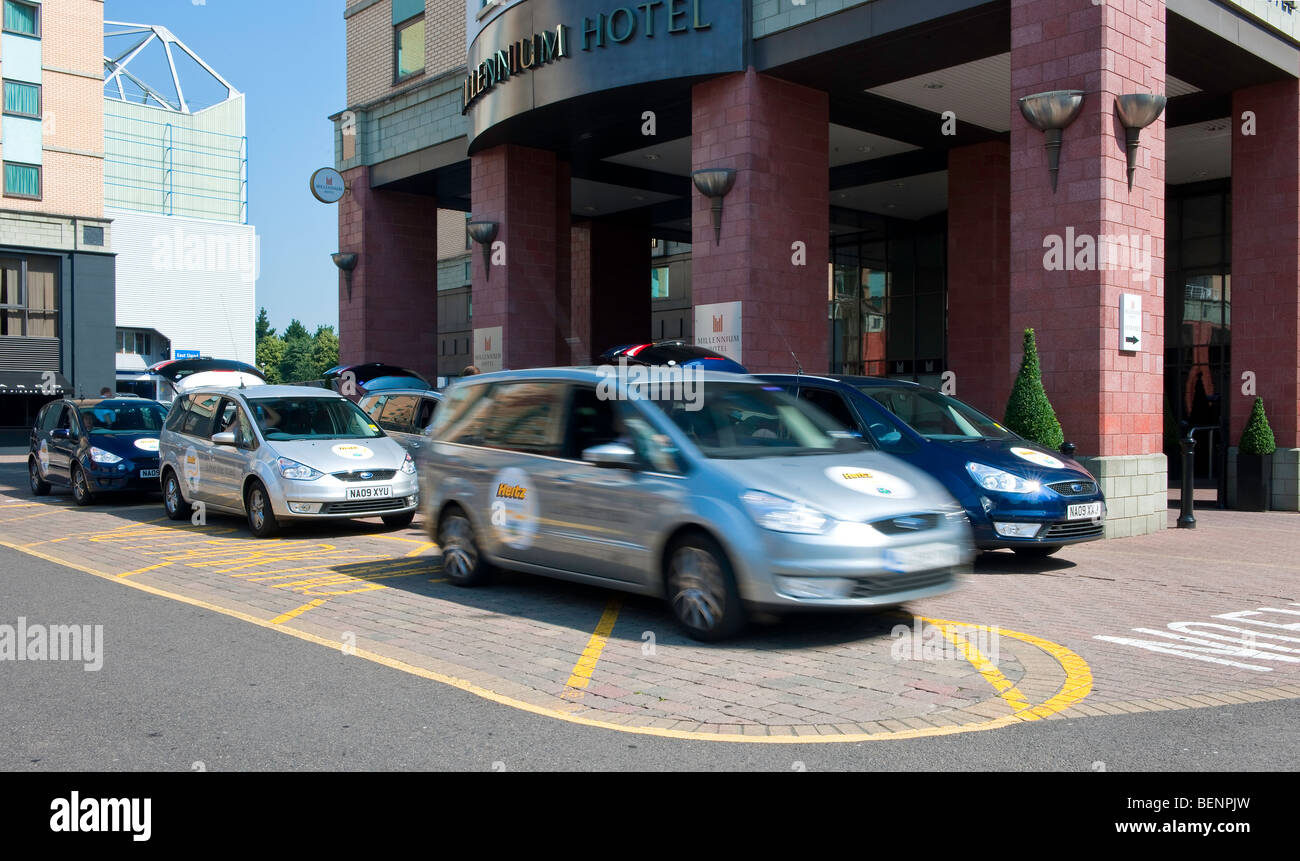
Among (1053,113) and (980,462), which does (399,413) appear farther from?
(1053,113)

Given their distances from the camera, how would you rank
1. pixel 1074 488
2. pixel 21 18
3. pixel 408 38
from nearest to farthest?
1. pixel 1074 488
2. pixel 408 38
3. pixel 21 18

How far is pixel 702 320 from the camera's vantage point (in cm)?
1841

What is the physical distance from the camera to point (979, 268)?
22500mm

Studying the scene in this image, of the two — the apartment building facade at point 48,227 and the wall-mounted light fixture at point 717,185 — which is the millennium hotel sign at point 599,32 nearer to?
the wall-mounted light fixture at point 717,185

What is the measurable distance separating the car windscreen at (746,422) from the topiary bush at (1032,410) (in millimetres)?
5714

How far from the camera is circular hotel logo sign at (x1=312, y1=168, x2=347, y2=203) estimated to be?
27.4m

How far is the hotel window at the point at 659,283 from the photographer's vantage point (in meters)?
35.0

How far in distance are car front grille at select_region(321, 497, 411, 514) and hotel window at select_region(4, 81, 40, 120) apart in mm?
35322

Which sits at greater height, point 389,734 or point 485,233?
point 485,233

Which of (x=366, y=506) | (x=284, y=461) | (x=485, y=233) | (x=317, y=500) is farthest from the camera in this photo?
(x=485, y=233)

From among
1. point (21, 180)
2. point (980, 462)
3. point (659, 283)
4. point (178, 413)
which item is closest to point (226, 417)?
point (178, 413)

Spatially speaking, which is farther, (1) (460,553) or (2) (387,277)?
(2) (387,277)

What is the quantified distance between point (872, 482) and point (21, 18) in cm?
4400

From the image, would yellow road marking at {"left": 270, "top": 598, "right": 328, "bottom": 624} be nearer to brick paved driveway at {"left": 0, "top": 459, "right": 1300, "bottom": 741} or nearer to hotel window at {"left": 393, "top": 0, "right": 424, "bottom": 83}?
brick paved driveway at {"left": 0, "top": 459, "right": 1300, "bottom": 741}
